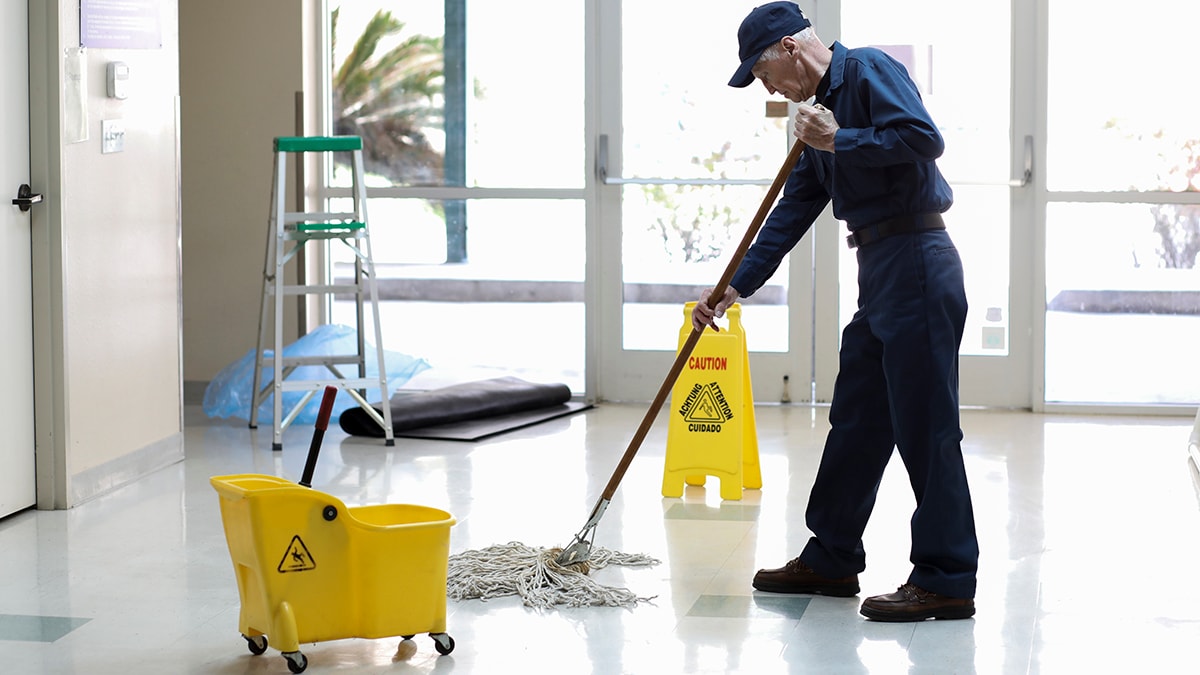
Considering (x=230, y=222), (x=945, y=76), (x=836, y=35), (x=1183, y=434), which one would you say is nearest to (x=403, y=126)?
(x=230, y=222)

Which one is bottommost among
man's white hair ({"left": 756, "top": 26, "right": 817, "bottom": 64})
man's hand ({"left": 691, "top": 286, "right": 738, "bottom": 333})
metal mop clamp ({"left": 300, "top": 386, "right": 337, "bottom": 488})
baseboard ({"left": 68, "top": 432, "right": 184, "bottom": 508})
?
baseboard ({"left": 68, "top": 432, "right": 184, "bottom": 508})

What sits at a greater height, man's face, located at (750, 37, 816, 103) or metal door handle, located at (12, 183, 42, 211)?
man's face, located at (750, 37, 816, 103)

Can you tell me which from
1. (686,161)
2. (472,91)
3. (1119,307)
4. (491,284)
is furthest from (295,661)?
(1119,307)

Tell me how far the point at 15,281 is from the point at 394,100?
9.18ft

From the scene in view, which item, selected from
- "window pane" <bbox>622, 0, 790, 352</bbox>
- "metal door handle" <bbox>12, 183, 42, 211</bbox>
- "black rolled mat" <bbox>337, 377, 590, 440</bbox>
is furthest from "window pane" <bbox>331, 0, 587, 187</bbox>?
"metal door handle" <bbox>12, 183, 42, 211</bbox>

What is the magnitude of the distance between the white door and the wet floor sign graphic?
6.52 ft

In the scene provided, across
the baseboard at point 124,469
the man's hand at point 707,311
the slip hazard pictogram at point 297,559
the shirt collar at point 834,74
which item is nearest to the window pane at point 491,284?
the baseboard at point 124,469

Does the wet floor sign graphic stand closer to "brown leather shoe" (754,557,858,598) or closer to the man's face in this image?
"brown leather shoe" (754,557,858,598)

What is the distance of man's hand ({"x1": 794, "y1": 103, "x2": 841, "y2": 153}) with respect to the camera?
10.1 ft

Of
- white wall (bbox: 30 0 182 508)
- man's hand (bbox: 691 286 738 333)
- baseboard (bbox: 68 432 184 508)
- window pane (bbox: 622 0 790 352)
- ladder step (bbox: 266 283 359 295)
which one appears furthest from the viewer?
window pane (bbox: 622 0 790 352)

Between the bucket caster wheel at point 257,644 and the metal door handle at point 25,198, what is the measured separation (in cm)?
194

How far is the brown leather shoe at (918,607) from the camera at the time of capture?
3.23m

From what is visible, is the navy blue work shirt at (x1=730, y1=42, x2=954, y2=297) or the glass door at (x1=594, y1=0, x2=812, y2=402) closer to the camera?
the navy blue work shirt at (x1=730, y1=42, x2=954, y2=297)

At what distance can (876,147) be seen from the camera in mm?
3033
